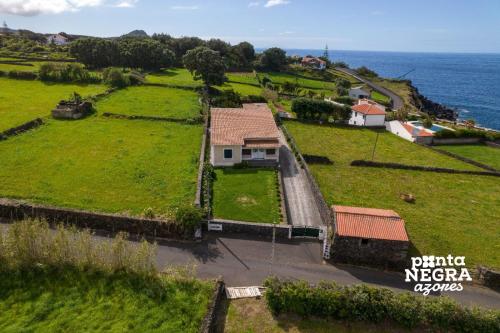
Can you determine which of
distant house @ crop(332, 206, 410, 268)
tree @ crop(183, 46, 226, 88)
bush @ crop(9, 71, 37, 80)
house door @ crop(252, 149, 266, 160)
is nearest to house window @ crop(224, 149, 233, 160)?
house door @ crop(252, 149, 266, 160)

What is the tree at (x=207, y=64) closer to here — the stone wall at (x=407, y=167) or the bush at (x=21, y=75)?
the bush at (x=21, y=75)

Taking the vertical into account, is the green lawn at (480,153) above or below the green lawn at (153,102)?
below

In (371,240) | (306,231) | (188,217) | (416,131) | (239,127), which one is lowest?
(306,231)

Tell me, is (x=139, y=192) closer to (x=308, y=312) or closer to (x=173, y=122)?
(x=308, y=312)

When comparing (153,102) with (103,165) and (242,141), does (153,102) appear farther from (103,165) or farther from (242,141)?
(242,141)

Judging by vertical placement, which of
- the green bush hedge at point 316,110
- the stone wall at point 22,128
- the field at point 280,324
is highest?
the green bush hedge at point 316,110

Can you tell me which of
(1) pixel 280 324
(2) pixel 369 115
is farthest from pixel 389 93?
(1) pixel 280 324

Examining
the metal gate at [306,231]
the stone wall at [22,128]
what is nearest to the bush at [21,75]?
the stone wall at [22,128]

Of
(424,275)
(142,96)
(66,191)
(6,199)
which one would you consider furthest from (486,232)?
(142,96)
